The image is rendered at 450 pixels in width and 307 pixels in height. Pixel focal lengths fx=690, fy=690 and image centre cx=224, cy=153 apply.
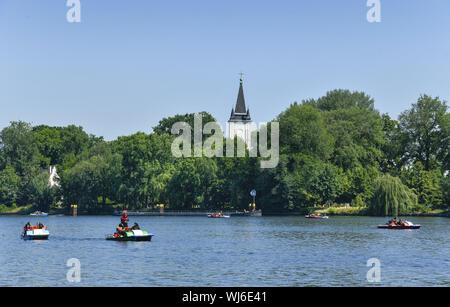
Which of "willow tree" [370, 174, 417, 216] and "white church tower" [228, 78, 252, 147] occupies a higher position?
"white church tower" [228, 78, 252, 147]

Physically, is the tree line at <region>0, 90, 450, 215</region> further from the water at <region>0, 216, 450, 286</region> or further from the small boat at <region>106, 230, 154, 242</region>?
the small boat at <region>106, 230, 154, 242</region>

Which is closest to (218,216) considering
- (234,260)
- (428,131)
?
(428,131)

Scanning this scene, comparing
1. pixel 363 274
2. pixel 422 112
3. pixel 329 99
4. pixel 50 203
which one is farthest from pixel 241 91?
pixel 363 274

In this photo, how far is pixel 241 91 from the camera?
18388 centimetres

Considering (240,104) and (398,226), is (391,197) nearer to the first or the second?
(398,226)

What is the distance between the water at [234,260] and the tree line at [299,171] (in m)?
41.8

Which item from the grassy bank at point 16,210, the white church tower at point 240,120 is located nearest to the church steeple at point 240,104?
the white church tower at point 240,120

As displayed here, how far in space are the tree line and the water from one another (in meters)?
41.8

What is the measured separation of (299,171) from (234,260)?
66895mm

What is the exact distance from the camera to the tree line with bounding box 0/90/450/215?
107 meters

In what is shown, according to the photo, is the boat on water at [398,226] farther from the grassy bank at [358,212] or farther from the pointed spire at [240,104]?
the pointed spire at [240,104]

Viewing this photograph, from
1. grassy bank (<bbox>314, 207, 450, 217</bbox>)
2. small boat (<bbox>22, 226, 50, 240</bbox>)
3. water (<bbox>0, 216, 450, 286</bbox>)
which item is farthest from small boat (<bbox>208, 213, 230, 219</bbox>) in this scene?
small boat (<bbox>22, 226, 50, 240</bbox>)

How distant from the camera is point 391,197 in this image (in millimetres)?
97250
